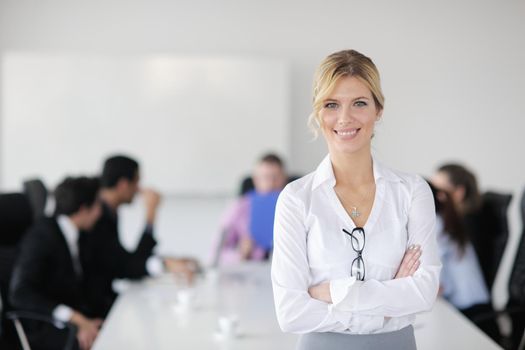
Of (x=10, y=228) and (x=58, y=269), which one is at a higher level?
(x=10, y=228)

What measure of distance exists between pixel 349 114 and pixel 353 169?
180mm

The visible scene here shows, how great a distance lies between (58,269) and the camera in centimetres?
365

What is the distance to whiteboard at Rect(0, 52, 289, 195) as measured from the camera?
240 inches

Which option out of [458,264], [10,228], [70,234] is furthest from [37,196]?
[458,264]

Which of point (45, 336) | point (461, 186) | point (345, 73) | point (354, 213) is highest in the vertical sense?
point (345, 73)

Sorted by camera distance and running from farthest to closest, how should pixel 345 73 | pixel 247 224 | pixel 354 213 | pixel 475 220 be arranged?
pixel 247 224 → pixel 475 220 → pixel 354 213 → pixel 345 73

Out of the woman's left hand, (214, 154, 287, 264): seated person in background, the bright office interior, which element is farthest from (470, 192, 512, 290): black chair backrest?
the woman's left hand

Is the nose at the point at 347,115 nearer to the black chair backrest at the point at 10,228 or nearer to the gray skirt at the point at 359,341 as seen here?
the gray skirt at the point at 359,341

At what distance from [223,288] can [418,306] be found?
7.11 feet

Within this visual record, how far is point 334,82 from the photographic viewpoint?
159cm

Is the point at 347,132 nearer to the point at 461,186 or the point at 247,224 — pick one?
the point at 461,186

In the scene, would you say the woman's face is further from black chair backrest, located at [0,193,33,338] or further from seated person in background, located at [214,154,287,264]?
seated person in background, located at [214,154,287,264]

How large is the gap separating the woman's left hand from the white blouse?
0.01m

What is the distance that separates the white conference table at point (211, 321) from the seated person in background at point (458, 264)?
411 mm
